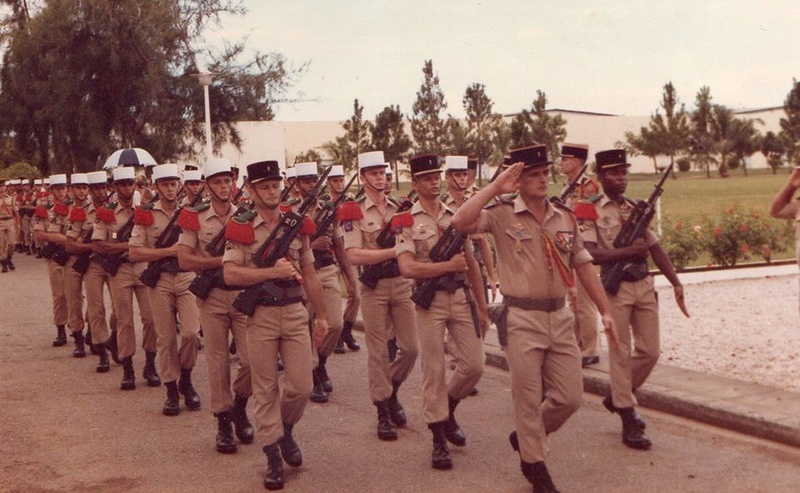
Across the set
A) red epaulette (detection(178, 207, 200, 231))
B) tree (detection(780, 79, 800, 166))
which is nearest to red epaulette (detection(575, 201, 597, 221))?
red epaulette (detection(178, 207, 200, 231))

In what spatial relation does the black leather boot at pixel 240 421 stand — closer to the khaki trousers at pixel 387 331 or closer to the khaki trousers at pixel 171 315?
the khaki trousers at pixel 387 331

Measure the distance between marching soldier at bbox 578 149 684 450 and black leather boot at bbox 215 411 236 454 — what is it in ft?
9.12

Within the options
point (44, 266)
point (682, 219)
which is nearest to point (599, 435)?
point (682, 219)

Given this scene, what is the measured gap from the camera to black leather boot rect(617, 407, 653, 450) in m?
7.28

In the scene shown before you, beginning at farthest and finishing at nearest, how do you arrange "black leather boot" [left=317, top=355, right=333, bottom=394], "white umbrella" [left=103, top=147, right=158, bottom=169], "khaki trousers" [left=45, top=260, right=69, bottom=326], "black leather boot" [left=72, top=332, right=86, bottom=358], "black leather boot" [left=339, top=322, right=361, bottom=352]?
1. "white umbrella" [left=103, top=147, right=158, bottom=169]
2. "khaki trousers" [left=45, top=260, right=69, bottom=326]
3. "black leather boot" [left=72, top=332, right=86, bottom=358]
4. "black leather boot" [left=339, top=322, right=361, bottom=352]
5. "black leather boot" [left=317, top=355, right=333, bottom=394]

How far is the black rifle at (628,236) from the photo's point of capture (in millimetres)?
7367

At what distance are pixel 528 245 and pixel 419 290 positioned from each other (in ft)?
4.08

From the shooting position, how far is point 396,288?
26.8ft

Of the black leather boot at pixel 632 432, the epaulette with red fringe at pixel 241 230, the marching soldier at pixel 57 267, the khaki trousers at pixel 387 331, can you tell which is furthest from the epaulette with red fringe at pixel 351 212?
the marching soldier at pixel 57 267

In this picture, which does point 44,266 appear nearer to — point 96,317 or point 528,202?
point 96,317

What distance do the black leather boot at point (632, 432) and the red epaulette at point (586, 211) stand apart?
137cm

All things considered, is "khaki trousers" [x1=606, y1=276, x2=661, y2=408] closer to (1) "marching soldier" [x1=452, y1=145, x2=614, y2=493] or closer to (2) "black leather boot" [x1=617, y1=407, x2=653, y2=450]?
(2) "black leather boot" [x1=617, y1=407, x2=653, y2=450]

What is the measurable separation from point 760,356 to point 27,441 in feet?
22.0

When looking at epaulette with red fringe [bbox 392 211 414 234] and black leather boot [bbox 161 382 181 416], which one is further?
black leather boot [bbox 161 382 181 416]
